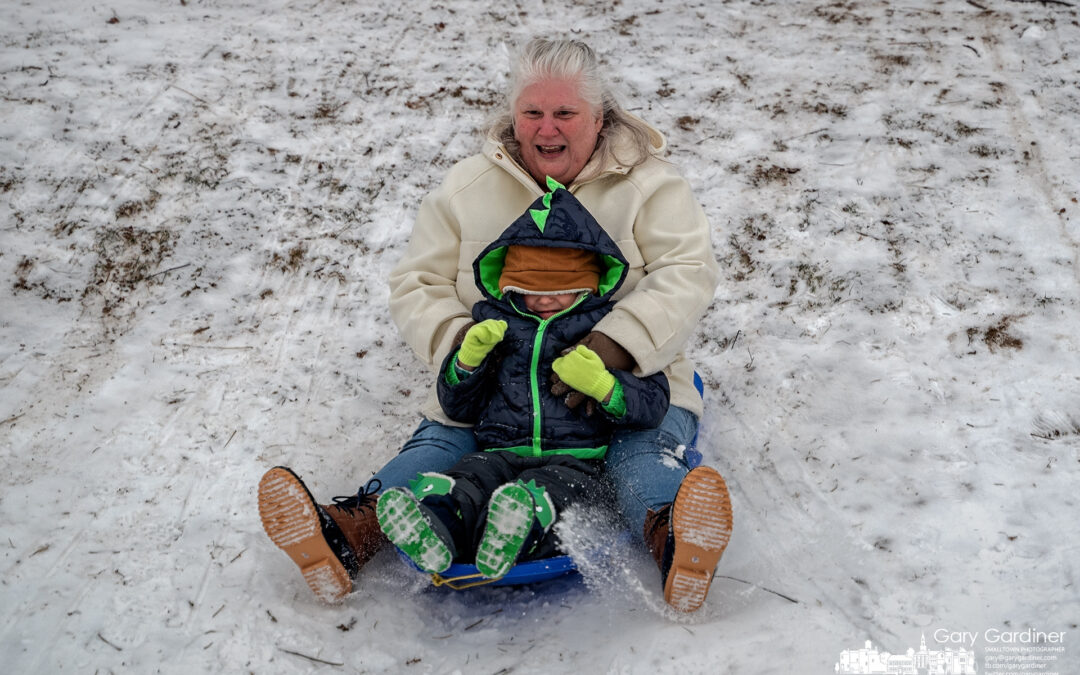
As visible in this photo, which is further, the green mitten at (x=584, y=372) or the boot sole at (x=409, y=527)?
the green mitten at (x=584, y=372)

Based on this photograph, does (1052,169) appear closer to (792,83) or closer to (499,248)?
(792,83)

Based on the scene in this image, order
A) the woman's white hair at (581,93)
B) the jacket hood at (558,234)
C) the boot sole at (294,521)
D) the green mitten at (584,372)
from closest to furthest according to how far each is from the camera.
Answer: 1. the boot sole at (294,521)
2. the green mitten at (584,372)
3. the jacket hood at (558,234)
4. the woman's white hair at (581,93)

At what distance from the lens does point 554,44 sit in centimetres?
276

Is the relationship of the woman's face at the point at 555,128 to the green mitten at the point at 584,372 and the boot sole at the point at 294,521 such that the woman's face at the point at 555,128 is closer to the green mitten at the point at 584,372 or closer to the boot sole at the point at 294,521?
the green mitten at the point at 584,372

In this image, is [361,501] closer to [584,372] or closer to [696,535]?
[584,372]

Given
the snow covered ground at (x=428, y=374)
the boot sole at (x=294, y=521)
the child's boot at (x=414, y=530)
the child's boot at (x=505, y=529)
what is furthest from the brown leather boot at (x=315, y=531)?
the child's boot at (x=505, y=529)

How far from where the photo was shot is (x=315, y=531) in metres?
2.28

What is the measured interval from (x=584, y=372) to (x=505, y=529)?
22.3 inches

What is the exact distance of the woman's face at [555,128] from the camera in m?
2.74

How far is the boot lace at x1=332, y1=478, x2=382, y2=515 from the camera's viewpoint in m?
2.49

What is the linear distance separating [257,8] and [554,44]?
476 cm

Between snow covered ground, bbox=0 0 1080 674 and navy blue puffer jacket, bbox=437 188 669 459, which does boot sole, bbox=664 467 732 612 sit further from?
navy blue puffer jacket, bbox=437 188 669 459

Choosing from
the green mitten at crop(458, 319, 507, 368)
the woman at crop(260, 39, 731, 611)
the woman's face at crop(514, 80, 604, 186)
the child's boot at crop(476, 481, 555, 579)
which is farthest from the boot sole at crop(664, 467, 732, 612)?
the woman's face at crop(514, 80, 604, 186)

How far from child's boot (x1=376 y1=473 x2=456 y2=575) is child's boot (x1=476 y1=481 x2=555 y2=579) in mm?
109
